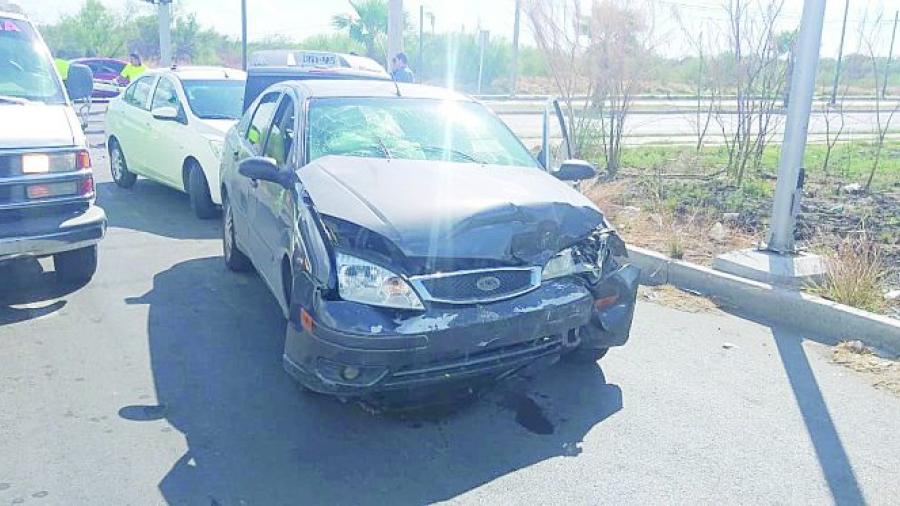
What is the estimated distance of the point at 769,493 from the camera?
3082mm

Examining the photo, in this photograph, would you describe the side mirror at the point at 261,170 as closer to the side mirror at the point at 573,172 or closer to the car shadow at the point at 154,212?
the side mirror at the point at 573,172

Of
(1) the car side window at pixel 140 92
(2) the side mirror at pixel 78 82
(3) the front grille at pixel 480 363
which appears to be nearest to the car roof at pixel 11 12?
(2) the side mirror at pixel 78 82

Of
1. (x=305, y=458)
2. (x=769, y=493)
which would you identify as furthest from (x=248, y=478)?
(x=769, y=493)

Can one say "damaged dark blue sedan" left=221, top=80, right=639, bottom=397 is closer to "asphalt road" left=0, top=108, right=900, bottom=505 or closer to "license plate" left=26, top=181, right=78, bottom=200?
"asphalt road" left=0, top=108, right=900, bottom=505

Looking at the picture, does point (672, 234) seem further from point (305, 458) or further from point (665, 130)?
point (665, 130)

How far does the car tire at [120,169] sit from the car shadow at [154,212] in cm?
9

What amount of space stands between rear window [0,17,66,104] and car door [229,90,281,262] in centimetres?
148

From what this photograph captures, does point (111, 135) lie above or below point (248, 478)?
above

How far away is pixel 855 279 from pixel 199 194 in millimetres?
6397

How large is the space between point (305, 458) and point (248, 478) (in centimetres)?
28

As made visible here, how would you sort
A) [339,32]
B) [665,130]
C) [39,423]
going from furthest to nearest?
1. [339,32]
2. [665,130]
3. [39,423]

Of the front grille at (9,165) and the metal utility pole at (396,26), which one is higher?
the metal utility pole at (396,26)

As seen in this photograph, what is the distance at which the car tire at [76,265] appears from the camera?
546cm

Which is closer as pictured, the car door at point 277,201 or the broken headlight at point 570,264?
the broken headlight at point 570,264
